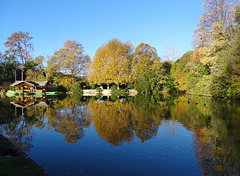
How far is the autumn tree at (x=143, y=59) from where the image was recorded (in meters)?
39.9

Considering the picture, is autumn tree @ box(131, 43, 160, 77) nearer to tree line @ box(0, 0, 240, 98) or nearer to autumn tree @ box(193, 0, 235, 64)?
tree line @ box(0, 0, 240, 98)

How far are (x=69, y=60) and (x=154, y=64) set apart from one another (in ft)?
73.6

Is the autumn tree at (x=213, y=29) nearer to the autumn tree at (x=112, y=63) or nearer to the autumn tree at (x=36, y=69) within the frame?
the autumn tree at (x=112, y=63)

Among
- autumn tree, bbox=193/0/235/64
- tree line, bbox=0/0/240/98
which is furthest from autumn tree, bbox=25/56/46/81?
autumn tree, bbox=193/0/235/64

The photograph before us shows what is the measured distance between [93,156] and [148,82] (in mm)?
33986

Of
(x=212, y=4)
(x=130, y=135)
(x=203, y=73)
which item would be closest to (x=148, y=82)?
(x=203, y=73)

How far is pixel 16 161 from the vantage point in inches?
178

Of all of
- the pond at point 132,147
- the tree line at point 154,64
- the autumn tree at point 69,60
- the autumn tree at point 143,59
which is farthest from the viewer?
the autumn tree at point 69,60

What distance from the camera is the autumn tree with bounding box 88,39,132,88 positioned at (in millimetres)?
40406

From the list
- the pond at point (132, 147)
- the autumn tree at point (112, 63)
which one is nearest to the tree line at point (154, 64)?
the autumn tree at point (112, 63)

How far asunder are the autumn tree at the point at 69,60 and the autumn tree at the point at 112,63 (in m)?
7.31

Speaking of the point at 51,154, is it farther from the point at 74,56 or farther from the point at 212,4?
the point at 74,56

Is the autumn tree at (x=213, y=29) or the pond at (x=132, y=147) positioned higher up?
the autumn tree at (x=213, y=29)

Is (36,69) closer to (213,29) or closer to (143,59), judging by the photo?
(143,59)
